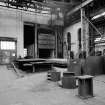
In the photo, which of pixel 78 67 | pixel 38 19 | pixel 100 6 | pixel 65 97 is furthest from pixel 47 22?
pixel 65 97

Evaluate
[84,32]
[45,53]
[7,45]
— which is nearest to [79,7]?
[84,32]

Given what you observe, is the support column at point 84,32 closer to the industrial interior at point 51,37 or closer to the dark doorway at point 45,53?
the industrial interior at point 51,37

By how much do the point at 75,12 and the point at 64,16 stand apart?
249 centimetres

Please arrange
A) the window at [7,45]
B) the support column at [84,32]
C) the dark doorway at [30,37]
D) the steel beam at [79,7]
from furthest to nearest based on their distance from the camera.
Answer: the dark doorway at [30,37] < the window at [7,45] < the support column at [84,32] < the steel beam at [79,7]

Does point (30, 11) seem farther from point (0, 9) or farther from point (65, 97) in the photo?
point (65, 97)

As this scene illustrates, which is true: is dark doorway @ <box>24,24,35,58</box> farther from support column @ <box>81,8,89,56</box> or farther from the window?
support column @ <box>81,8,89,56</box>

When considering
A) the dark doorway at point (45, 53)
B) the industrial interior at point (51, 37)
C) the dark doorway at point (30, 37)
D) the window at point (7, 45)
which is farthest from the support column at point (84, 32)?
the window at point (7, 45)

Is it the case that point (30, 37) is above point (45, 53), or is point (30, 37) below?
above

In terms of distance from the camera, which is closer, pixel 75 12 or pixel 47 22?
pixel 75 12

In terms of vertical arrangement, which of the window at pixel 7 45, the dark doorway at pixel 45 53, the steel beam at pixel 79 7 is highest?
the steel beam at pixel 79 7

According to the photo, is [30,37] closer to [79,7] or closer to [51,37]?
[51,37]

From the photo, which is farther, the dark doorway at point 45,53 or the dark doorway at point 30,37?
the dark doorway at point 45,53

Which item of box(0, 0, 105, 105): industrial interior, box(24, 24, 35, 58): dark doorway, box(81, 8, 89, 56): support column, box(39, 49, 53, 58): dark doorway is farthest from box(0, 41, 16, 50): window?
box(81, 8, 89, 56): support column

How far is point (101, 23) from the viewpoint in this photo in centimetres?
1291
